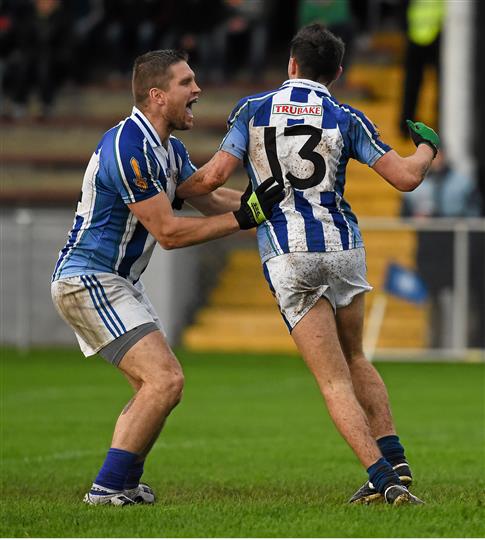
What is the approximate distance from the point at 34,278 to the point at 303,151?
1504cm

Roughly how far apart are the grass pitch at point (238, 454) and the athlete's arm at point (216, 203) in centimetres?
150

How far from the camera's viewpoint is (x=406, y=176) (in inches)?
299

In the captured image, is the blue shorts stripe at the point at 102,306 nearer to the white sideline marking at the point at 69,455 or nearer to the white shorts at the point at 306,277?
the white shorts at the point at 306,277

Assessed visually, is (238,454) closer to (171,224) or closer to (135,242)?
(135,242)

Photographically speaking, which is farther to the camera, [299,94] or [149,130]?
[149,130]

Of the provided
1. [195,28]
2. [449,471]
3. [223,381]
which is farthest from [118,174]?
[195,28]

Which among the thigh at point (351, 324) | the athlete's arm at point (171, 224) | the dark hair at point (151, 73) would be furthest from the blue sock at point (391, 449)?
the dark hair at point (151, 73)

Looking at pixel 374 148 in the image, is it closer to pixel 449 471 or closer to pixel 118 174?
pixel 118 174

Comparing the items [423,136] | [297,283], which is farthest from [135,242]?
[423,136]

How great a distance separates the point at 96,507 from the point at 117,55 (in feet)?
63.2

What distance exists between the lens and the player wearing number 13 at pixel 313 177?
7590mm

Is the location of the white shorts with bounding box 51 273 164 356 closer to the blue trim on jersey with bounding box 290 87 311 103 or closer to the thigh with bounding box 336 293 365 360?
the thigh with bounding box 336 293 365 360

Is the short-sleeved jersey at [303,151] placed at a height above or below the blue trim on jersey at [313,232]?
above

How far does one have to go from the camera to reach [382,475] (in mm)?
7355
